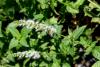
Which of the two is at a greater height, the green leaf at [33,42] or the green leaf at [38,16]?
the green leaf at [38,16]

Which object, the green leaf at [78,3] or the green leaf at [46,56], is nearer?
the green leaf at [46,56]

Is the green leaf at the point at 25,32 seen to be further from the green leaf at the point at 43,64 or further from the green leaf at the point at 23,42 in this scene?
the green leaf at the point at 43,64

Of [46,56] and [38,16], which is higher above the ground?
[38,16]

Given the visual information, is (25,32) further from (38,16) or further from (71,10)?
(71,10)

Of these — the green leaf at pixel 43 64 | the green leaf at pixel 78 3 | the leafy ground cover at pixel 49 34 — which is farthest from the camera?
the green leaf at pixel 78 3

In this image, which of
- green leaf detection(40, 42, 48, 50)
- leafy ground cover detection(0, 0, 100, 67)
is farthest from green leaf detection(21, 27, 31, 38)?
green leaf detection(40, 42, 48, 50)

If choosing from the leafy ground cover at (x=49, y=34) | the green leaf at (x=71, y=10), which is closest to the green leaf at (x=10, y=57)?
the leafy ground cover at (x=49, y=34)

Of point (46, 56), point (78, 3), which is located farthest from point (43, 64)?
point (78, 3)

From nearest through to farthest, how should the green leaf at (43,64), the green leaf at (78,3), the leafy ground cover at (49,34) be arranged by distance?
the leafy ground cover at (49,34), the green leaf at (43,64), the green leaf at (78,3)
